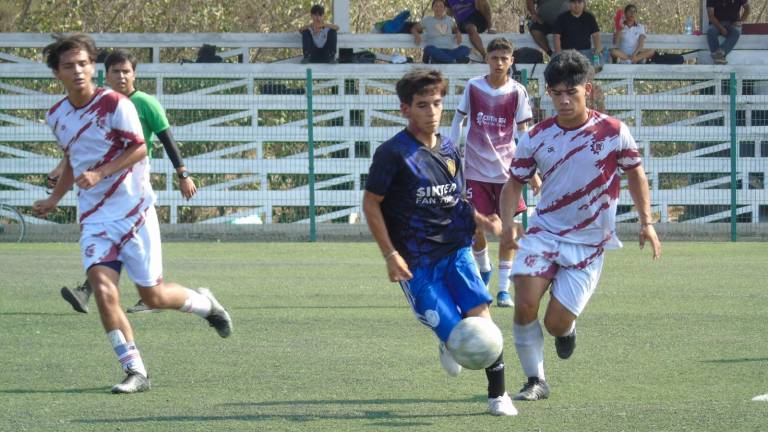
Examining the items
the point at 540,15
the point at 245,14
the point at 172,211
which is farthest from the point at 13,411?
the point at 245,14

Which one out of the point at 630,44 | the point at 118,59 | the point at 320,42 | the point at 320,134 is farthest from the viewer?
the point at 630,44

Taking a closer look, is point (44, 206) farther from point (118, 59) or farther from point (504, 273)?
point (504, 273)

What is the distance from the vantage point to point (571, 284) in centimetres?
696

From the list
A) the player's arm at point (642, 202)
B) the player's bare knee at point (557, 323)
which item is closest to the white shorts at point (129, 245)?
the player's bare knee at point (557, 323)

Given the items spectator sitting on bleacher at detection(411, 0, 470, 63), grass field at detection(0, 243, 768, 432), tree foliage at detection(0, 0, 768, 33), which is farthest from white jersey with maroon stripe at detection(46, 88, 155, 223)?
tree foliage at detection(0, 0, 768, 33)

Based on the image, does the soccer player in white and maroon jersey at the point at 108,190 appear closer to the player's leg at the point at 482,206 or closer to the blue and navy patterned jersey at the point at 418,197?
the blue and navy patterned jersey at the point at 418,197

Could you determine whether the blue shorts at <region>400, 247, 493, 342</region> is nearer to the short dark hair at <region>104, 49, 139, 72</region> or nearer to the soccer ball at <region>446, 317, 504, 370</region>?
the soccer ball at <region>446, 317, 504, 370</region>

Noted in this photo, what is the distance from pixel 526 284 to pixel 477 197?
14.7 ft

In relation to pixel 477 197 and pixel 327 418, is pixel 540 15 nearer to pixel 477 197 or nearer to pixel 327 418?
pixel 477 197

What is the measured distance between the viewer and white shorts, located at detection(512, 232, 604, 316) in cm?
696

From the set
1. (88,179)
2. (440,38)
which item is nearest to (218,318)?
(88,179)

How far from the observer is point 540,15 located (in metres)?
22.8

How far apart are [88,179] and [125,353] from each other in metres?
1.01

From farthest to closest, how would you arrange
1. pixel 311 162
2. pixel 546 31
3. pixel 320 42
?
pixel 546 31
pixel 320 42
pixel 311 162
